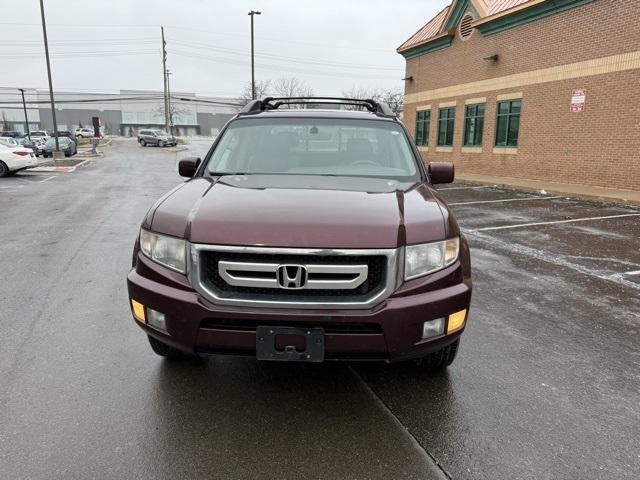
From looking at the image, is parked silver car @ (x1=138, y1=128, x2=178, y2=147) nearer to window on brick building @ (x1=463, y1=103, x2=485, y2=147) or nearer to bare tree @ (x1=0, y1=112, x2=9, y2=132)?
window on brick building @ (x1=463, y1=103, x2=485, y2=147)

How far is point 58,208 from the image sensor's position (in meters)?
11.1

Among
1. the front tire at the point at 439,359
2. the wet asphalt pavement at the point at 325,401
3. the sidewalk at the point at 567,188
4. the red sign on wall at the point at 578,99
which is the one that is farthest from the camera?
the red sign on wall at the point at 578,99

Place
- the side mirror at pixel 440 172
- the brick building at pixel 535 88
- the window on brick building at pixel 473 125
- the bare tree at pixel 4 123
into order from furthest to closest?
the bare tree at pixel 4 123
the window on brick building at pixel 473 125
the brick building at pixel 535 88
the side mirror at pixel 440 172

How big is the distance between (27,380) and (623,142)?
601 inches

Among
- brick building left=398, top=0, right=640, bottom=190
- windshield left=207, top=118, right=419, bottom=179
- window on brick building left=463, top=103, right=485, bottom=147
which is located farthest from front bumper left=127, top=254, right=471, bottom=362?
window on brick building left=463, top=103, right=485, bottom=147

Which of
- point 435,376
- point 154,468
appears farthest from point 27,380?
point 435,376

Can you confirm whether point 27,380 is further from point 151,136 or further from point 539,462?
point 151,136

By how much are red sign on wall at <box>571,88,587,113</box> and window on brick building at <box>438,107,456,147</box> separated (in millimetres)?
6668

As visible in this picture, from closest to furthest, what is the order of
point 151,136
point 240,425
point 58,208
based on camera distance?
1. point 240,425
2. point 58,208
3. point 151,136

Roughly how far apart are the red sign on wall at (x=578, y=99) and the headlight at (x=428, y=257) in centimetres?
1474

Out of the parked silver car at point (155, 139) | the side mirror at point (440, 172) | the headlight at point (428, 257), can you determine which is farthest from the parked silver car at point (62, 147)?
the headlight at point (428, 257)

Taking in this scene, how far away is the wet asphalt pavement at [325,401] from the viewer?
8.05 feet

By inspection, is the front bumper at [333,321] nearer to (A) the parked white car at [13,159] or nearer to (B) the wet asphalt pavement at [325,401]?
(B) the wet asphalt pavement at [325,401]

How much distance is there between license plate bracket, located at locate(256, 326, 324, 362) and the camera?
2.48m
